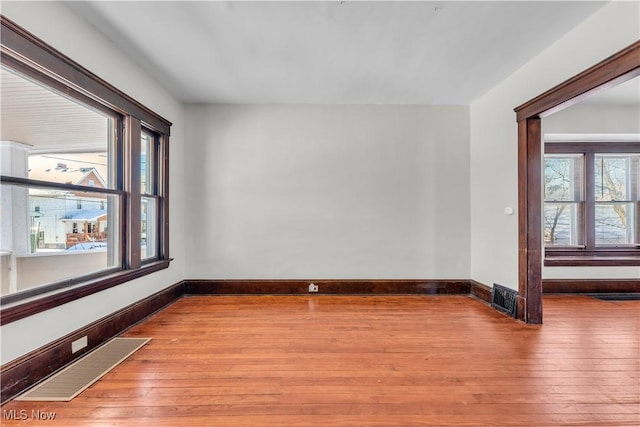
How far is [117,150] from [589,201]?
21.9 feet

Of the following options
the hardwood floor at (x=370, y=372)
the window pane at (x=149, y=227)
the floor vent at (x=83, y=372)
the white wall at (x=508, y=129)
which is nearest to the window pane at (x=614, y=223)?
the white wall at (x=508, y=129)

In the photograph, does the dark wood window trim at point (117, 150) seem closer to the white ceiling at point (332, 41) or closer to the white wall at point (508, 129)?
the white ceiling at point (332, 41)

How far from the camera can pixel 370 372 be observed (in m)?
2.12

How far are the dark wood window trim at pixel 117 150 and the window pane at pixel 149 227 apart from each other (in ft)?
0.23

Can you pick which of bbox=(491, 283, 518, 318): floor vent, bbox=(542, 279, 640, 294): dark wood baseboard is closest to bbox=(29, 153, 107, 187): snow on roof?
bbox=(491, 283, 518, 318): floor vent

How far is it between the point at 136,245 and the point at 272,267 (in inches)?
69.4

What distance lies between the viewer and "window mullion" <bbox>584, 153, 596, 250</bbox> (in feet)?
14.8

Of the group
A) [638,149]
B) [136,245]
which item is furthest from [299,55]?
[638,149]

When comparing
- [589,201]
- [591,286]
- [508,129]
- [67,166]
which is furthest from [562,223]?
[67,166]

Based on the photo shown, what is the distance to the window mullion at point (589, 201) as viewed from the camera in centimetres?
452

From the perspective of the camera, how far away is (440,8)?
7.10 feet

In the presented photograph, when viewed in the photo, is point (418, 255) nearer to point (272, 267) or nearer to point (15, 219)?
point (272, 267)

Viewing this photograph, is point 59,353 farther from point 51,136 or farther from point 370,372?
point 370,372

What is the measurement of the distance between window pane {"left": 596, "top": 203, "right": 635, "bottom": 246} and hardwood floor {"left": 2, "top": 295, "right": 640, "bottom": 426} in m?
1.69
